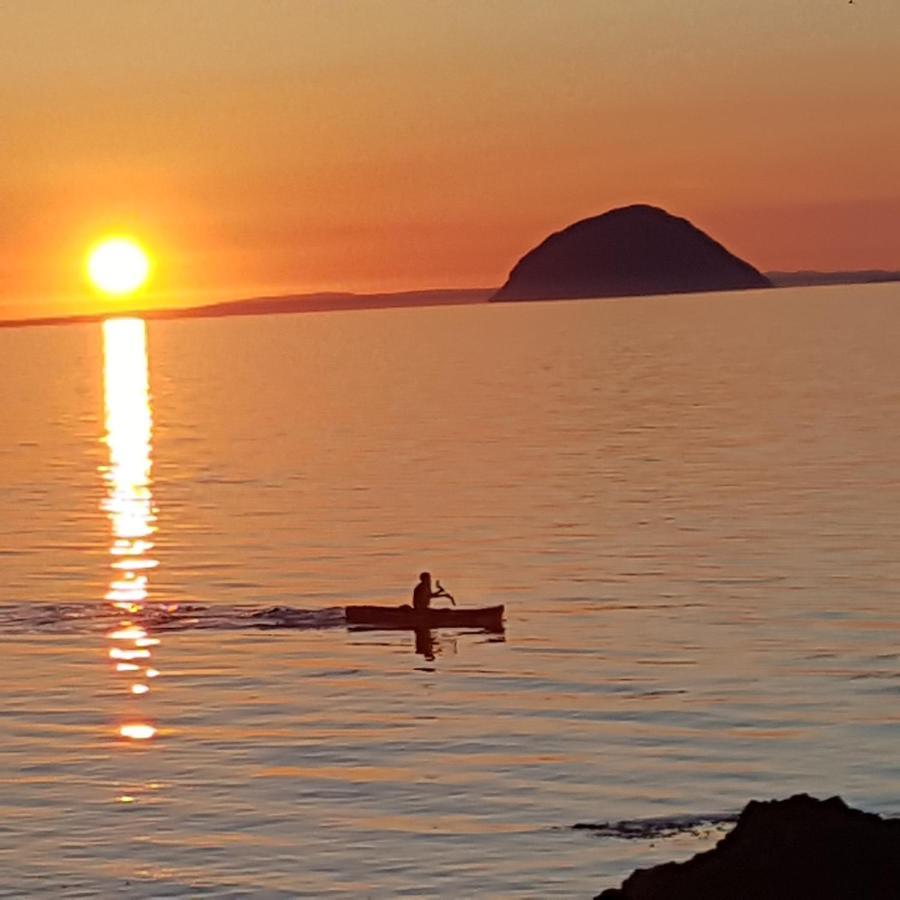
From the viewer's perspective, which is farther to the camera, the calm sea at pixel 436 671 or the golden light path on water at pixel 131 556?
the golden light path on water at pixel 131 556

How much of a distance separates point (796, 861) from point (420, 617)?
3118 cm

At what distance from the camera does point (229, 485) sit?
9288cm

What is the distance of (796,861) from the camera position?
1975 cm

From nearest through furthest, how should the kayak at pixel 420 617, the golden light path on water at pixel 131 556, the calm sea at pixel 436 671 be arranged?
the calm sea at pixel 436 671 < the golden light path on water at pixel 131 556 < the kayak at pixel 420 617

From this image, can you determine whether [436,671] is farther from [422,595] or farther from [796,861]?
[796,861]

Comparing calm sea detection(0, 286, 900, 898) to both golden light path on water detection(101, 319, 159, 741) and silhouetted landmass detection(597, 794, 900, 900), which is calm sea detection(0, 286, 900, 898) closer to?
golden light path on water detection(101, 319, 159, 741)

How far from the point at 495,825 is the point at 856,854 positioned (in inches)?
478

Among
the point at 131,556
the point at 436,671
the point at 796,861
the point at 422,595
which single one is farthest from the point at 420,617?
the point at 796,861

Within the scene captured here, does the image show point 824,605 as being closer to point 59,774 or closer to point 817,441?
point 59,774

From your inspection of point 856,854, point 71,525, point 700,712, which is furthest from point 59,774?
point 71,525

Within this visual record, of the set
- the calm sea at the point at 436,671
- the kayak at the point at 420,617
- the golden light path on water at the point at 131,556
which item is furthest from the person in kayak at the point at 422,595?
the golden light path on water at the point at 131,556

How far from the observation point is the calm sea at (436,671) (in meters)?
30.8

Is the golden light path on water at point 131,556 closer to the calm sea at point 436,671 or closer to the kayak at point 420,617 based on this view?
the calm sea at point 436,671

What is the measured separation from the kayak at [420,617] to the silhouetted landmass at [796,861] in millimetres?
30010
